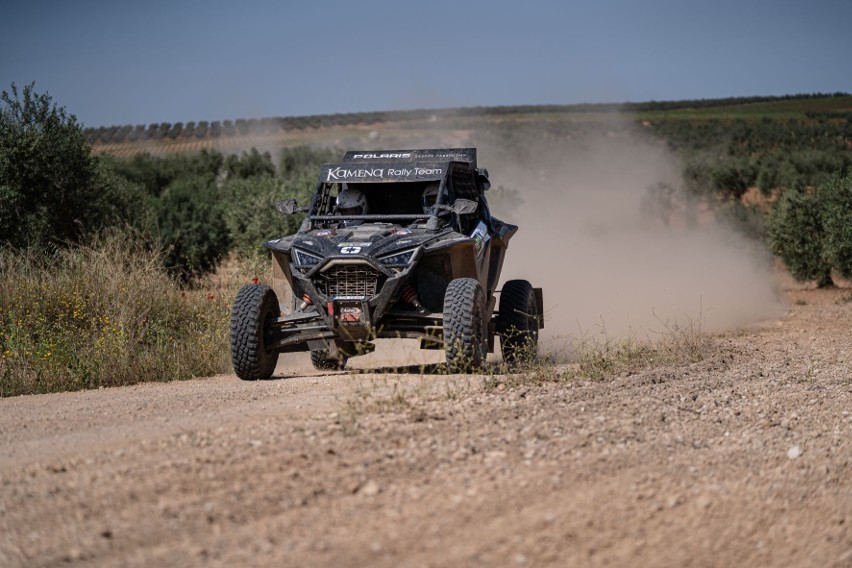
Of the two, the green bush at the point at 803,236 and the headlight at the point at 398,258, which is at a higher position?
the green bush at the point at 803,236

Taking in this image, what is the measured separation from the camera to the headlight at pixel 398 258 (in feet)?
33.8

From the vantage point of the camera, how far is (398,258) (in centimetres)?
1031

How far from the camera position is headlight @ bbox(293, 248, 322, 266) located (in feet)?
34.3

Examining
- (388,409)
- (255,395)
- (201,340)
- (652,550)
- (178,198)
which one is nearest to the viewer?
(652,550)

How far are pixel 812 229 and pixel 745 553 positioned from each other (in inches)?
833

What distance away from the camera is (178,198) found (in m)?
25.1

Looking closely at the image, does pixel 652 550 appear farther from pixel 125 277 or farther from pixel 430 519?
pixel 125 277

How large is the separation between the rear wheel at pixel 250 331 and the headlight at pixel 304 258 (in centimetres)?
45

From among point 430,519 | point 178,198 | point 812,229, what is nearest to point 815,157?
point 812,229

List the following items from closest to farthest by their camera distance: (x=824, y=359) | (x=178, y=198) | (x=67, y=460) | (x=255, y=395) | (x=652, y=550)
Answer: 1. (x=652, y=550)
2. (x=67, y=460)
3. (x=255, y=395)
4. (x=824, y=359)
5. (x=178, y=198)

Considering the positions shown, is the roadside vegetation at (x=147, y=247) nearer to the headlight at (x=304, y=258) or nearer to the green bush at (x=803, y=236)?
the green bush at (x=803, y=236)

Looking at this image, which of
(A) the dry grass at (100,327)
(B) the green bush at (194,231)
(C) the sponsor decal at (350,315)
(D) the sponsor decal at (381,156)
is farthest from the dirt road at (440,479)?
(B) the green bush at (194,231)

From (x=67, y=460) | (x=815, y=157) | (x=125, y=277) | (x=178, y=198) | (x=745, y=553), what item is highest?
(x=815, y=157)

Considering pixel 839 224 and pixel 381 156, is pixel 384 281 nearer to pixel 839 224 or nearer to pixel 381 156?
pixel 381 156
